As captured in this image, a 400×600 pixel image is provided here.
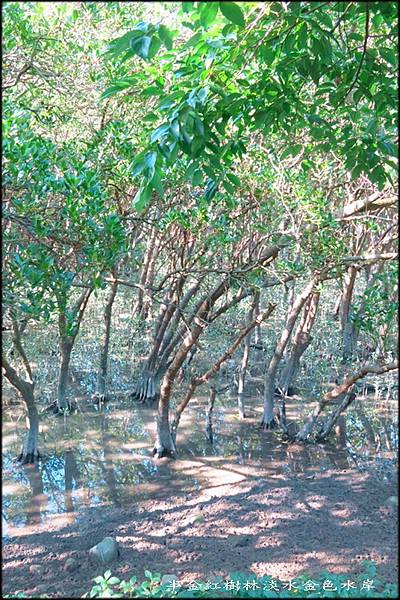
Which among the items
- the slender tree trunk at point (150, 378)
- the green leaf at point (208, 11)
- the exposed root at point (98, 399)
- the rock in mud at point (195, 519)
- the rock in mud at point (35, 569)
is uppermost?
the green leaf at point (208, 11)

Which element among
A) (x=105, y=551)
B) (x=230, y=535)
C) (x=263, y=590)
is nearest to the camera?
(x=263, y=590)

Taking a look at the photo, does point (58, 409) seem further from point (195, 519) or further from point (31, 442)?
point (195, 519)

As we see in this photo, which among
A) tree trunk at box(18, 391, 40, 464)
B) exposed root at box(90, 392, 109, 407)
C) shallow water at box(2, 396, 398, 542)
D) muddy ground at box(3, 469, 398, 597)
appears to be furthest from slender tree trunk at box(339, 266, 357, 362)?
tree trunk at box(18, 391, 40, 464)

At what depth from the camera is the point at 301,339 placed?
11.2 metres

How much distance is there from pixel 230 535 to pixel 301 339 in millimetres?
5467

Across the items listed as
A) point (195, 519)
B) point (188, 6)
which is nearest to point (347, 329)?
point (195, 519)

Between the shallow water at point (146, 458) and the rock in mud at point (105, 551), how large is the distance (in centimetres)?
163

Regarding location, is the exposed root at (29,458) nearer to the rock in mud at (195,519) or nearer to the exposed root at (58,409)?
the exposed root at (58,409)

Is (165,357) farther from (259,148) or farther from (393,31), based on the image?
(393,31)

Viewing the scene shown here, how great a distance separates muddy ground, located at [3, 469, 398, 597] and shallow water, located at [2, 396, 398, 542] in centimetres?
37

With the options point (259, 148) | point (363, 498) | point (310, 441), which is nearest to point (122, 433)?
point (310, 441)

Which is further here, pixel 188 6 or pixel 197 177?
pixel 197 177

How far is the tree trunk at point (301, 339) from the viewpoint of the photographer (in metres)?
10.7

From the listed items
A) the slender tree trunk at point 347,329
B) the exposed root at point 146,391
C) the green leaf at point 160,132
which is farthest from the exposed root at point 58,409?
the green leaf at point 160,132
